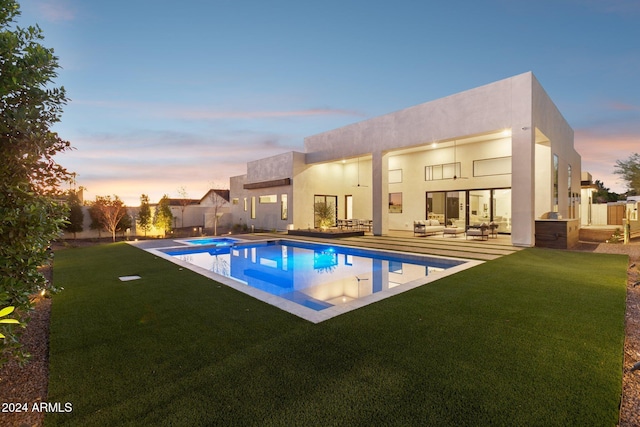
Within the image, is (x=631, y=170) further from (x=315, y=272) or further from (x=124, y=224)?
(x=124, y=224)

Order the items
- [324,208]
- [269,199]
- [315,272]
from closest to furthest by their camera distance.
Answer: [315,272] → [324,208] → [269,199]

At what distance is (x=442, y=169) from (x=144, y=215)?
17033mm

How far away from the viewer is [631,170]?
22.2 m

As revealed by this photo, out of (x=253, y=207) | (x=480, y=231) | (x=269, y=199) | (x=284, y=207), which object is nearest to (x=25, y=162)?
(x=480, y=231)

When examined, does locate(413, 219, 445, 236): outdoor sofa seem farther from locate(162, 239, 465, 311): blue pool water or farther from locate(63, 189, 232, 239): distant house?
locate(63, 189, 232, 239): distant house

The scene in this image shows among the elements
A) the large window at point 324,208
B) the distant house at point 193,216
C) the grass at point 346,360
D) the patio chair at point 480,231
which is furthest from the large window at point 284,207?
the grass at point 346,360

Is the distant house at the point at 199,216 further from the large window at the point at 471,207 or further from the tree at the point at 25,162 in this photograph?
the tree at the point at 25,162

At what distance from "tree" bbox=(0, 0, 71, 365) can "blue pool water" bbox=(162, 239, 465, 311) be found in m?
3.84

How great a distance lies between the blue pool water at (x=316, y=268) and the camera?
20.1 ft

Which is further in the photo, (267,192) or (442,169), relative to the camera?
(267,192)

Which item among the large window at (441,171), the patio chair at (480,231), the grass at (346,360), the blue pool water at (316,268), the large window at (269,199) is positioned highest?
the large window at (441,171)

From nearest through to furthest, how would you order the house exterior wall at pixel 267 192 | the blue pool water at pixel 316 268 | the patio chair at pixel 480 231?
1. the blue pool water at pixel 316 268
2. the patio chair at pixel 480 231
3. the house exterior wall at pixel 267 192

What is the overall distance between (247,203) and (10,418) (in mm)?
20315

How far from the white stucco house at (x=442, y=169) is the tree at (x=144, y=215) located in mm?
6622
